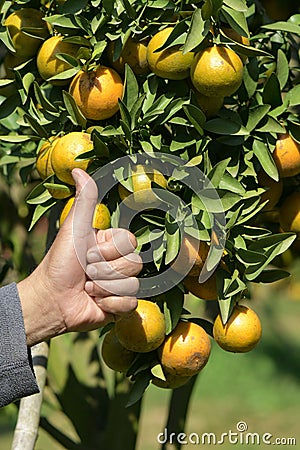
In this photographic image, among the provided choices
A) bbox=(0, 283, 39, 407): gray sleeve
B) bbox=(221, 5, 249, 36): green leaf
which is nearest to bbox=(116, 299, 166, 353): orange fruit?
bbox=(0, 283, 39, 407): gray sleeve

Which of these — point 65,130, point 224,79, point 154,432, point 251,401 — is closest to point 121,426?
point 65,130

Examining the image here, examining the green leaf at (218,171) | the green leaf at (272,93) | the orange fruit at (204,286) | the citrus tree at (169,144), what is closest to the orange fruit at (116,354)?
the citrus tree at (169,144)

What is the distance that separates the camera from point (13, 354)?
2.81 ft

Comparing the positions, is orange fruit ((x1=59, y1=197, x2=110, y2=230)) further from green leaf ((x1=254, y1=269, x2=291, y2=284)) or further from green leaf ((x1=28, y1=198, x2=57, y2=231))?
green leaf ((x1=254, y1=269, x2=291, y2=284))

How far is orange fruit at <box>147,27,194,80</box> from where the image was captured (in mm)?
816

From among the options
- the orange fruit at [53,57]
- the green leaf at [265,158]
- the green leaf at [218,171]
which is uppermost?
the orange fruit at [53,57]

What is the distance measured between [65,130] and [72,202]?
0.10m

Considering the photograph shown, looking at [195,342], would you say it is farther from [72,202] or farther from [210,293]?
[72,202]

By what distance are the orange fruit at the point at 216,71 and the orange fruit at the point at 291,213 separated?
202 millimetres

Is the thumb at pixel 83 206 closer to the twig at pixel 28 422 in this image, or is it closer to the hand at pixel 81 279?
the hand at pixel 81 279

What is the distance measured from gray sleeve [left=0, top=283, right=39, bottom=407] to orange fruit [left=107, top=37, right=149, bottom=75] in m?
0.30

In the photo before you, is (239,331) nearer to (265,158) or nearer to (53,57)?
(265,158)

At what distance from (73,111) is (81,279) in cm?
19

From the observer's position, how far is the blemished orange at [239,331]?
2.87ft
